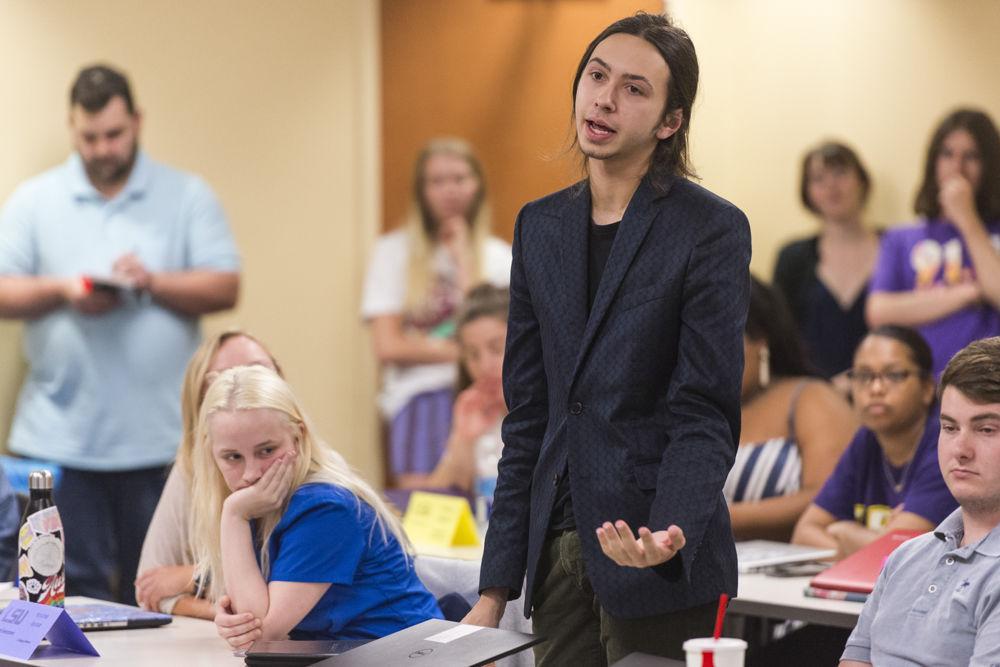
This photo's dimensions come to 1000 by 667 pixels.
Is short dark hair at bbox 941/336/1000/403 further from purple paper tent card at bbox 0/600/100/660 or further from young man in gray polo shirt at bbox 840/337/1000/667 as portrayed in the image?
purple paper tent card at bbox 0/600/100/660

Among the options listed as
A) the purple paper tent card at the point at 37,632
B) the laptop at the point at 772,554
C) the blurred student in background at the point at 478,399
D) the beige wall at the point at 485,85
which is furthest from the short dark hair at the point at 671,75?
the beige wall at the point at 485,85

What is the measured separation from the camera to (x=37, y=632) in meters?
2.26

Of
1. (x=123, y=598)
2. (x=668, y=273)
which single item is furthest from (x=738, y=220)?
(x=123, y=598)

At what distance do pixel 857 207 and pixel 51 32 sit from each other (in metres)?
3.15

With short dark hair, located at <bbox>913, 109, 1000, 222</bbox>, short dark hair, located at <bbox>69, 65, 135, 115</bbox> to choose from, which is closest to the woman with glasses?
short dark hair, located at <bbox>913, 109, 1000, 222</bbox>

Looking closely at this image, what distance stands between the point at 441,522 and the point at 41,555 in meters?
1.43

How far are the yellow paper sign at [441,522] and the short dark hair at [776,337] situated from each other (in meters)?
0.98

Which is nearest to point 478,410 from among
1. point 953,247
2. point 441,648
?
point 953,247

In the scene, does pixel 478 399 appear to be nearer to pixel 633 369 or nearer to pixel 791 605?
pixel 791 605

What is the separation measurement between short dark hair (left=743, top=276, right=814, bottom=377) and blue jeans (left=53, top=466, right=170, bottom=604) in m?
1.90

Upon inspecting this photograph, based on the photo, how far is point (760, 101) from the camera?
6.14 m

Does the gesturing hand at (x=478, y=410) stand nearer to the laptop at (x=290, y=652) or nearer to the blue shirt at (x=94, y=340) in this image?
the blue shirt at (x=94, y=340)

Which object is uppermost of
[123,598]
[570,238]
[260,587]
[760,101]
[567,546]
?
[760,101]

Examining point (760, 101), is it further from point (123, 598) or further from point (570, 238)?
point (570, 238)
